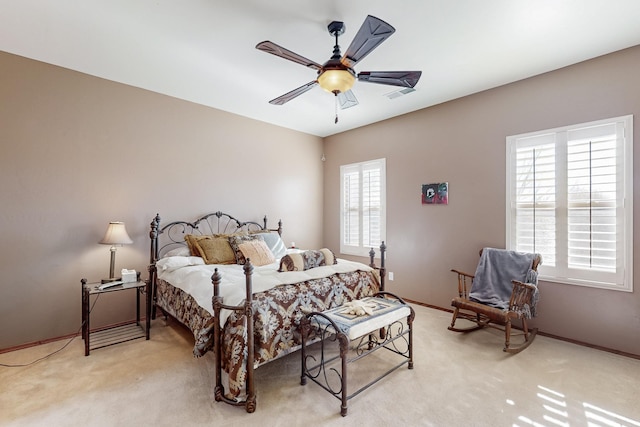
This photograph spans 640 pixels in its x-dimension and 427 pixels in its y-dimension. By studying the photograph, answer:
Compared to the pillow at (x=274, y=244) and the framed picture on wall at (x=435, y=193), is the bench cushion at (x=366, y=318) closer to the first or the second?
the pillow at (x=274, y=244)

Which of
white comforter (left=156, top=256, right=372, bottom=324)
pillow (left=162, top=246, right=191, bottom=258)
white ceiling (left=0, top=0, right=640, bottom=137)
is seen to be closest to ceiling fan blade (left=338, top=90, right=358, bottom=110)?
white ceiling (left=0, top=0, right=640, bottom=137)

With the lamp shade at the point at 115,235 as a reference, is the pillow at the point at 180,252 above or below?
below

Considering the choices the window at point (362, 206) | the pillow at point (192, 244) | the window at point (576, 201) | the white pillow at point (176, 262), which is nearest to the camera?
the window at point (576, 201)

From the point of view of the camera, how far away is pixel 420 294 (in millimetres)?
4500

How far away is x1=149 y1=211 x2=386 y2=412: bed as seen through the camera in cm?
211

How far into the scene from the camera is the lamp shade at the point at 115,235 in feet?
10.5

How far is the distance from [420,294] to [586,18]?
355cm

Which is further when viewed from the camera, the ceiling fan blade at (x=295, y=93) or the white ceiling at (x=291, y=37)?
the ceiling fan blade at (x=295, y=93)

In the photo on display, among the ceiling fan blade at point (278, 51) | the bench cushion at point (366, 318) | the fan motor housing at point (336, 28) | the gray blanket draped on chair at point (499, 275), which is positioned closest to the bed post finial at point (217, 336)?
the bench cushion at point (366, 318)

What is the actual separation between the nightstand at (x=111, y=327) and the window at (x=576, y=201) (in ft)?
14.0

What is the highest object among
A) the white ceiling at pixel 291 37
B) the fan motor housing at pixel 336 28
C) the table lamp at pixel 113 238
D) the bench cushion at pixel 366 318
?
the white ceiling at pixel 291 37

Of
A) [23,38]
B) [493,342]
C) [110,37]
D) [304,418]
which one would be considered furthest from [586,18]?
[23,38]

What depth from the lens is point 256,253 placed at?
358cm

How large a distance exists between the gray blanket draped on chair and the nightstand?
145 inches
